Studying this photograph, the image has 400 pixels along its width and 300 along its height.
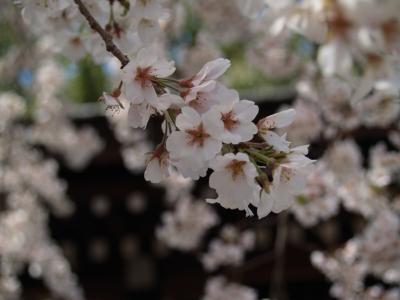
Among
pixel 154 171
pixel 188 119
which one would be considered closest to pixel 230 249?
pixel 154 171

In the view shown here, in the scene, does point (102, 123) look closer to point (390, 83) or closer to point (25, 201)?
point (25, 201)

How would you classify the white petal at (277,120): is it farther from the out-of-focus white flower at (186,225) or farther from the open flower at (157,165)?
the out-of-focus white flower at (186,225)

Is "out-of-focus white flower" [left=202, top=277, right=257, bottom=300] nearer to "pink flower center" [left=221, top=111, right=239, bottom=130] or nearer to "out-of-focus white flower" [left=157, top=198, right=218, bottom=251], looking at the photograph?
"out-of-focus white flower" [left=157, top=198, right=218, bottom=251]

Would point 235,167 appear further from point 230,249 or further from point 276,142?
point 230,249

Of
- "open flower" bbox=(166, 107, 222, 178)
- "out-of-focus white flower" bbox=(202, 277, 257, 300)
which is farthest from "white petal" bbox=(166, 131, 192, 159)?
"out-of-focus white flower" bbox=(202, 277, 257, 300)

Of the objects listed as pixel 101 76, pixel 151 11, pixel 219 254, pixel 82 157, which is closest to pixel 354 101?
pixel 151 11

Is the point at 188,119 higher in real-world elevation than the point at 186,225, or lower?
lower

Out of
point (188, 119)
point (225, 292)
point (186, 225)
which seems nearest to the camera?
point (188, 119)

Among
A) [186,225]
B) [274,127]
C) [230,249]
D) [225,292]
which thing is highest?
[186,225]
